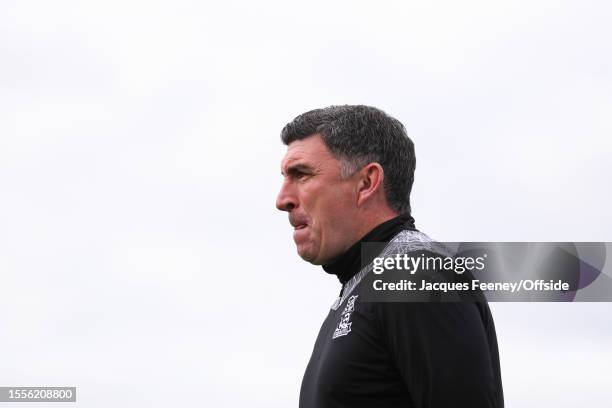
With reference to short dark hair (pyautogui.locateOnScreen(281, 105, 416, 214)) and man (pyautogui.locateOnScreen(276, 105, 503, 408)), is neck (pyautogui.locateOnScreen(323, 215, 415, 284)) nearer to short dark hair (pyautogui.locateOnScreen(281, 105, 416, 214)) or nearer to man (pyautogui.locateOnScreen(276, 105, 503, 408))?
man (pyautogui.locateOnScreen(276, 105, 503, 408))

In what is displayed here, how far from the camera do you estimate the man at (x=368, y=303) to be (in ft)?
14.7

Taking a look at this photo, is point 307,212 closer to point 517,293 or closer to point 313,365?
point 313,365

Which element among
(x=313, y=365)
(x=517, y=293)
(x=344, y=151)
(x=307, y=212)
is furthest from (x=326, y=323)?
(x=517, y=293)

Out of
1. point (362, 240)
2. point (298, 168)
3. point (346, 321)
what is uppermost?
point (298, 168)

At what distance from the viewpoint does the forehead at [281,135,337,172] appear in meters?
5.61

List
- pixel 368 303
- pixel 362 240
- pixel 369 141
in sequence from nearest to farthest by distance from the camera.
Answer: pixel 368 303 → pixel 362 240 → pixel 369 141

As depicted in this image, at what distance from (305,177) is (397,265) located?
97 cm

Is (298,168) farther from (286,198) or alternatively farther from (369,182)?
(369,182)

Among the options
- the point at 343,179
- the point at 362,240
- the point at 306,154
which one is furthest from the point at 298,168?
the point at 362,240

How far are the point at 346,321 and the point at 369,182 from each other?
3.21 feet

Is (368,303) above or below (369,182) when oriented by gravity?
below

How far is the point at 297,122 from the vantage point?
5910 millimetres

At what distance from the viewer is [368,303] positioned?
4.82 meters

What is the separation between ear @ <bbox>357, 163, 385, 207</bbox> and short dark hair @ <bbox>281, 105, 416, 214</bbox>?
0.04 metres
